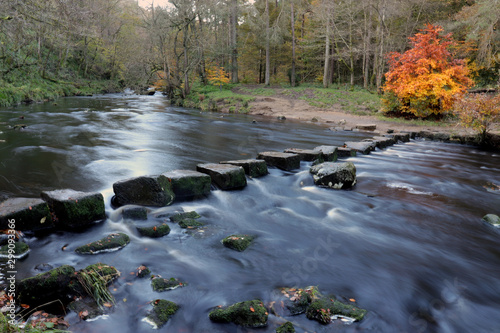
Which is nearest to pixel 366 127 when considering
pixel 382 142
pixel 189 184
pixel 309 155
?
pixel 382 142

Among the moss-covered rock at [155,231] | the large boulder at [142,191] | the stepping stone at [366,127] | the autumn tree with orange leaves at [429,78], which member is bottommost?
the moss-covered rock at [155,231]

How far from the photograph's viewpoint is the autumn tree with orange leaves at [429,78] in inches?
639

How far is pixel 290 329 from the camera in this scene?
2910 millimetres

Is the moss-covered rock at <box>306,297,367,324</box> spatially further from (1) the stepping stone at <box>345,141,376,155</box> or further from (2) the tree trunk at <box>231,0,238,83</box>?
(2) the tree trunk at <box>231,0,238,83</box>

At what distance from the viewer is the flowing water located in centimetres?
338

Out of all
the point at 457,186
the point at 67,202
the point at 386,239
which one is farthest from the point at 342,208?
the point at 67,202

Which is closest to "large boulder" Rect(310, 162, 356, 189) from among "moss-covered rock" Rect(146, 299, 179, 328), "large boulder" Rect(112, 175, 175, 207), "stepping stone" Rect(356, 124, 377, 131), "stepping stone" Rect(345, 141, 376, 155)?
"stepping stone" Rect(345, 141, 376, 155)

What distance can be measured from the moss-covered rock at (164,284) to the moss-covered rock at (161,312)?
266 millimetres

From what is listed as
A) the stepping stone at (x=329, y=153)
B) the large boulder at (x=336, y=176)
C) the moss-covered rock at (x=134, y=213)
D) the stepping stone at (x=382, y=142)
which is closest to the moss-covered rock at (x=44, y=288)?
the moss-covered rock at (x=134, y=213)

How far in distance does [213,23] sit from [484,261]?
30404mm

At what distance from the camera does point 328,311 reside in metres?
3.15

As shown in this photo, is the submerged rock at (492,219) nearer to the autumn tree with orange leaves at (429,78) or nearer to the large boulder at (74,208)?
the large boulder at (74,208)

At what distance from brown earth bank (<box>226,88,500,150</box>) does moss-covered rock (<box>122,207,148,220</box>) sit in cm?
1285

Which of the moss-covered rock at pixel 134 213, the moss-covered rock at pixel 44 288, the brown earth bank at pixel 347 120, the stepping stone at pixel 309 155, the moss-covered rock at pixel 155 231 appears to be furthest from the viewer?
the brown earth bank at pixel 347 120
